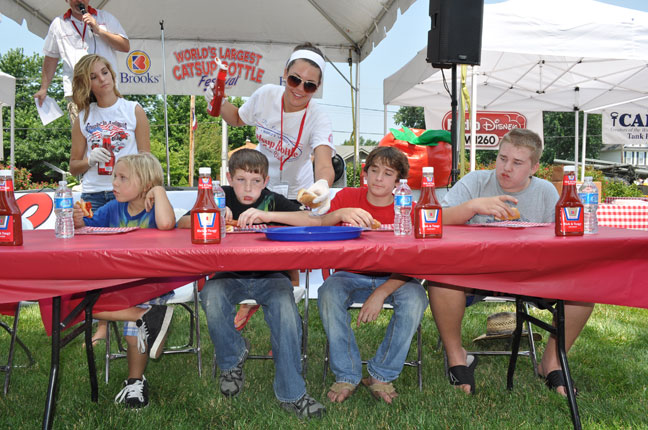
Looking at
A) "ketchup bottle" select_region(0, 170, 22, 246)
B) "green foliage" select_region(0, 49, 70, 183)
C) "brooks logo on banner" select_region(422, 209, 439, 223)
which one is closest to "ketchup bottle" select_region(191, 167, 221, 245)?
"ketchup bottle" select_region(0, 170, 22, 246)

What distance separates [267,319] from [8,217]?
3.36 ft

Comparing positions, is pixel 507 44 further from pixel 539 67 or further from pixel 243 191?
pixel 243 191

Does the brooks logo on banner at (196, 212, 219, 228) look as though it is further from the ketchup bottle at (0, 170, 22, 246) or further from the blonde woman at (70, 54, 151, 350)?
the blonde woman at (70, 54, 151, 350)

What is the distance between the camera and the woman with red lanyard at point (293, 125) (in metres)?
2.73

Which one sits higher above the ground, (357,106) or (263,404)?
(357,106)

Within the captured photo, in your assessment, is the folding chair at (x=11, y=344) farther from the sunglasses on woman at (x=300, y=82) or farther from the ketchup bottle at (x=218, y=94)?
the sunglasses on woman at (x=300, y=82)

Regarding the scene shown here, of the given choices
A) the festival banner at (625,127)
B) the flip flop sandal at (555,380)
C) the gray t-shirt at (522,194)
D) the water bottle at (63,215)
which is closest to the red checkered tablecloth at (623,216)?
the gray t-shirt at (522,194)

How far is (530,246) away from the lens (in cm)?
163

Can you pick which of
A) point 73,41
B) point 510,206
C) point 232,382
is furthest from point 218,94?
point 73,41

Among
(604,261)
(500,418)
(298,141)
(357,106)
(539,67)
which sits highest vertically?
(539,67)

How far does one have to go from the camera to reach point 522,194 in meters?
2.59

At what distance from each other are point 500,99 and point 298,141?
8153 mm

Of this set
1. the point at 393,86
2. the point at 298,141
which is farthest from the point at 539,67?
the point at 298,141

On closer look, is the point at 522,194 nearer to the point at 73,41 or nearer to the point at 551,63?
the point at 73,41
